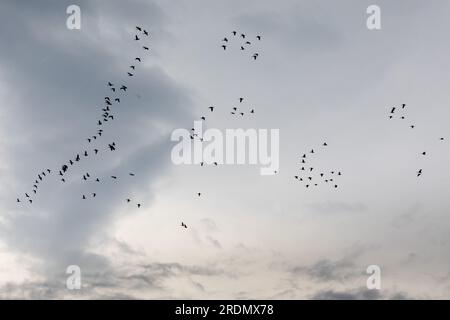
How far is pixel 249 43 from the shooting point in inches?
3642
